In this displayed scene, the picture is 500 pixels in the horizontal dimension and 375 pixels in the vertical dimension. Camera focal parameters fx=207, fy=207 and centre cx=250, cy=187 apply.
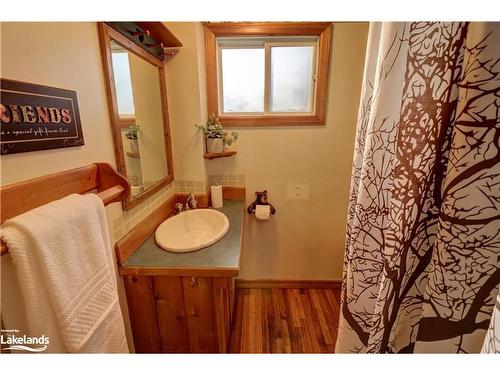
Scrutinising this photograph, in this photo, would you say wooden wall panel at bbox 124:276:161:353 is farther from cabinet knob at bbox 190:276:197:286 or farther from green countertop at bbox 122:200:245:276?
cabinet knob at bbox 190:276:197:286

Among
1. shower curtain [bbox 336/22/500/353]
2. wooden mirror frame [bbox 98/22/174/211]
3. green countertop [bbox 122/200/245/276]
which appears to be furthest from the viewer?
green countertop [bbox 122/200/245/276]

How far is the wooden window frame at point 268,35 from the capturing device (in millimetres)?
1445

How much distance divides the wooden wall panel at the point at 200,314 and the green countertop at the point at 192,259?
78 mm

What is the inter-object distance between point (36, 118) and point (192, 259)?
0.72 meters

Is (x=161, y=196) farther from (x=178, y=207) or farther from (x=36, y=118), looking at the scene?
(x=36, y=118)

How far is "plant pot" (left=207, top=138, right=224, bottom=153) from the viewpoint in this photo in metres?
1.51

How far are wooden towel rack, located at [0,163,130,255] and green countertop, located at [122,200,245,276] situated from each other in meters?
0.39

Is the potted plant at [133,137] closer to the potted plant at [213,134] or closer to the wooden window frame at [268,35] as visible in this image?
the potted plant at [213,134]

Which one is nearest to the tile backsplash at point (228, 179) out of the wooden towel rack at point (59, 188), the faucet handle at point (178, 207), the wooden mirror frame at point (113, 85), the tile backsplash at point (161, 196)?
the tile backsplash at point (161, 196)

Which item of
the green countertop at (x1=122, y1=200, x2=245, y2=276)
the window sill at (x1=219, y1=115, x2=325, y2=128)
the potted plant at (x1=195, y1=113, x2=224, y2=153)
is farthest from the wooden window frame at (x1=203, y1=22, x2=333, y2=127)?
the green countertop at (x1=122, y1=200, x2=245, y2=276)
